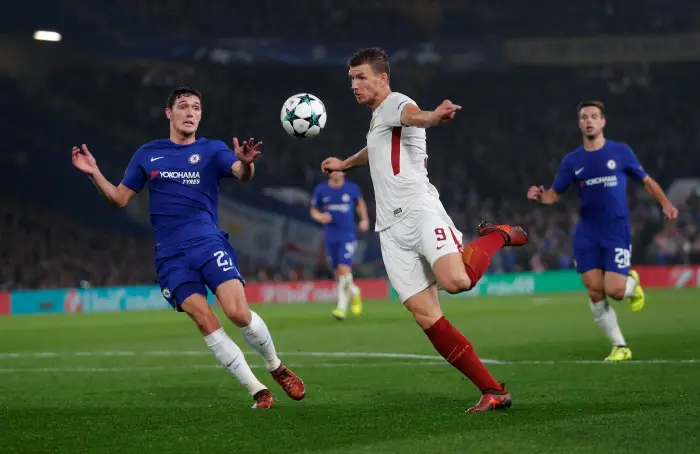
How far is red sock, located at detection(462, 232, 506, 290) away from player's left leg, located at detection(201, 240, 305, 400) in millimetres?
1503

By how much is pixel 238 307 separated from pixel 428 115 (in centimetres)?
194

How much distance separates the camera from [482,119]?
37844mm

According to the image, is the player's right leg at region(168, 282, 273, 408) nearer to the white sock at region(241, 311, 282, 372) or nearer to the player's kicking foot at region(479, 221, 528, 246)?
the white sock at region(241, 311, 282, 372)

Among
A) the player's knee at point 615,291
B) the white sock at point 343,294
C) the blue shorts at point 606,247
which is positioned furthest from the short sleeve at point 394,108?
the white sock at point 343,294

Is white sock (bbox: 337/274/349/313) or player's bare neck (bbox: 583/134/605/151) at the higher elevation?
player's bare neck (bbox: 583/134/605/151)

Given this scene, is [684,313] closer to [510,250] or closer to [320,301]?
[320,301]

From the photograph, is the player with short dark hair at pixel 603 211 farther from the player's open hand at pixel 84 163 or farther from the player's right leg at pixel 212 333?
the player's open hand at pixel 84 163

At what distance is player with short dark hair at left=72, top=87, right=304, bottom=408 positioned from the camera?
7.59 m

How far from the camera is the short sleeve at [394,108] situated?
710cm

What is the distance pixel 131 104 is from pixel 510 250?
41.4 ft

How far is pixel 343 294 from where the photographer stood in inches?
731

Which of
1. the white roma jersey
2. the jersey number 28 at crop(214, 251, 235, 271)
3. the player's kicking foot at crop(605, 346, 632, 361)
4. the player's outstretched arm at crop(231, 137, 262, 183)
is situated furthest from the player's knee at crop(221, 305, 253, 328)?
the player's kicking foot at crop(605, 346, 632, 361)

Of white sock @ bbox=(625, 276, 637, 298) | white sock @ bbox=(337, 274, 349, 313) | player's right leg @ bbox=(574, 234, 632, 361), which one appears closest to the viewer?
player's right leg @ bbox=(574, 234, 632, 361)

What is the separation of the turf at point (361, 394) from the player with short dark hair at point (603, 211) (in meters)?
0.71
